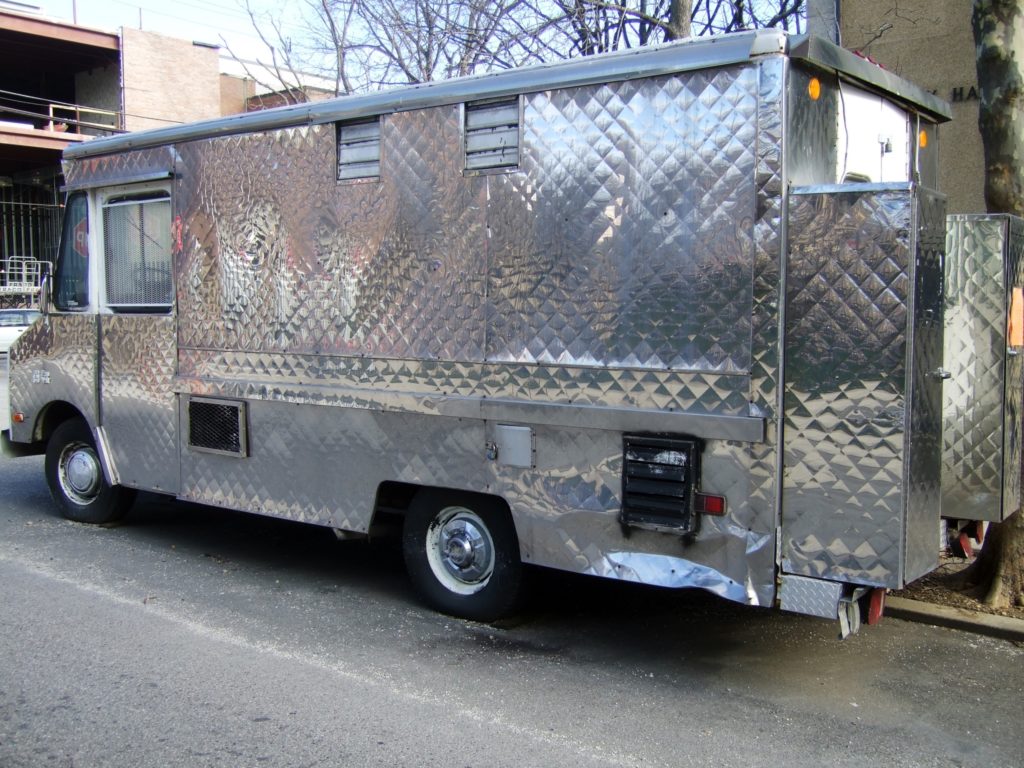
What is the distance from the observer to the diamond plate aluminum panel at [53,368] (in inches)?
292

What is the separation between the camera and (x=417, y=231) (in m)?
5.48

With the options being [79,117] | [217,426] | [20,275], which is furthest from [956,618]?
[79,117]

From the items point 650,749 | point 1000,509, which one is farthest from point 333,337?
point 1000,509

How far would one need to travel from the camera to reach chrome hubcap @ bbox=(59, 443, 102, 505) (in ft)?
25.2

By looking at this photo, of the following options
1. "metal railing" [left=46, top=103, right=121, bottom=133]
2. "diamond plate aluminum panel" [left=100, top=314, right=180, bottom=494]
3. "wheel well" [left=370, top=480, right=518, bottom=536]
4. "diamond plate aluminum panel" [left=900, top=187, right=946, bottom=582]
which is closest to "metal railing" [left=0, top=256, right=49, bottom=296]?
"metal railing" [left=46, top=103, right=121, bottom=133]

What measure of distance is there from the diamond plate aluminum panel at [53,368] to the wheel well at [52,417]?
31 millimetres

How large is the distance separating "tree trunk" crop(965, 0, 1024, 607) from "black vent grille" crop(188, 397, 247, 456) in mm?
4721

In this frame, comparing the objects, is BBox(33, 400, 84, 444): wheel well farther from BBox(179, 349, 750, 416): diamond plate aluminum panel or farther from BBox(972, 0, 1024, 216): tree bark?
BBox(972, 0, 1024, 216): tree bark

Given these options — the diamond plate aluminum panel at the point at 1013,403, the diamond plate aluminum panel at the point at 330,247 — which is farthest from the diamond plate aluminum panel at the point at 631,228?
the diamond plate aluminum panel at the point at 1013,403

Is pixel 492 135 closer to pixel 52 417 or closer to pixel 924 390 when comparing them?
pixel 924 390

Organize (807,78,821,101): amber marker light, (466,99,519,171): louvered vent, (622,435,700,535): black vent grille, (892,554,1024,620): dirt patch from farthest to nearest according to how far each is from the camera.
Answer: (892,554,1024,620): dirt patch → (466,99,519,171): louvered vent → (622,435,700,535): black vent grille → (807,78,821,101): amber marker light

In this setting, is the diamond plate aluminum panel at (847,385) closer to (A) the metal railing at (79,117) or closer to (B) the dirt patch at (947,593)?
(B) the dirt patch at (947,593)

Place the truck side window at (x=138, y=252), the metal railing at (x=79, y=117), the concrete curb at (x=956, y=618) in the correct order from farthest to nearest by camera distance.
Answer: the metal railing at (x=79, y=117)
the truck side window at (x=138, y=252)
the concrete curb at (x=956, y=618)

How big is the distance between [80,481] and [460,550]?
12.8 feet
